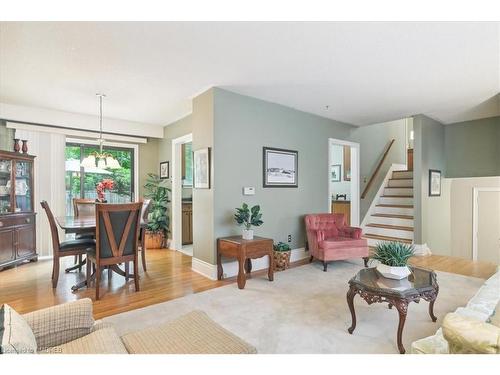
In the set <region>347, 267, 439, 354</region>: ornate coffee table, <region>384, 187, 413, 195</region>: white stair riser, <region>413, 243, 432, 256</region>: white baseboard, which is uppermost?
<region>384, 187, 413, 195</region>: white stair riser

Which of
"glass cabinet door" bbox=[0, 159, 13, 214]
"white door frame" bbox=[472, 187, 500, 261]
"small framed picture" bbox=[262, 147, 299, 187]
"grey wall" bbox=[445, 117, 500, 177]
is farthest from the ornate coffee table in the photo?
"glass cabinet door" bbox=[0, 159, 13, 214]

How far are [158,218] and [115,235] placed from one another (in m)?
2.49

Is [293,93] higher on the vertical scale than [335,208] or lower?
higher

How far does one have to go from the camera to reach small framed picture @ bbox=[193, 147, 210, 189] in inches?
147

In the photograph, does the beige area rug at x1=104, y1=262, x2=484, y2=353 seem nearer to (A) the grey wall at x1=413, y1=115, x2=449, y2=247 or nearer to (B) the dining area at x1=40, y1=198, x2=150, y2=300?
(B) the dining area at x1=40, y1=198, x2=150, y2=300

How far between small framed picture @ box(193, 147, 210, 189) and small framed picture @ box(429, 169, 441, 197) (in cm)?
414

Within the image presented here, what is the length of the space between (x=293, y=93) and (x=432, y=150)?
10.8 ft

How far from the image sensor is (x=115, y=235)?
3.08m

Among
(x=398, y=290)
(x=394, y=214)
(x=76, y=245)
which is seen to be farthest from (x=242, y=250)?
(x=394, y=214)

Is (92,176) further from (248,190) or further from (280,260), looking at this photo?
(280,260)
